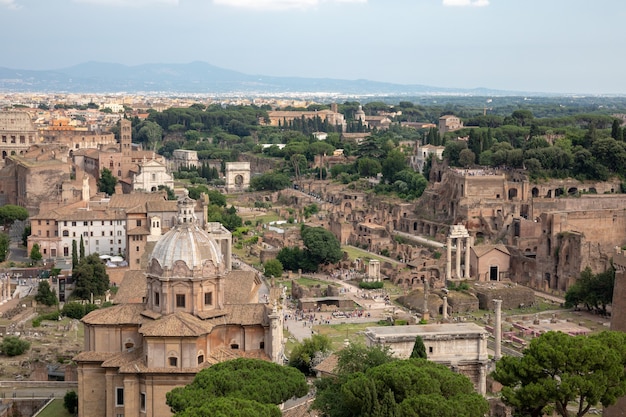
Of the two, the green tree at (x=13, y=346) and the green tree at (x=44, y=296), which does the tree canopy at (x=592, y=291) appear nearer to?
the green tree at (x=44, y=296)

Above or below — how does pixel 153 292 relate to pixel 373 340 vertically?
above

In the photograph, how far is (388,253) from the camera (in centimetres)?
7200

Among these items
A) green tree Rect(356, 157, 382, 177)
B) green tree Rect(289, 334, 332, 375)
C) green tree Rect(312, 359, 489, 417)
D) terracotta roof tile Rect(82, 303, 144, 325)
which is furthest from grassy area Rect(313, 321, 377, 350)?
green tree Rect(356, 157, 382, 177)

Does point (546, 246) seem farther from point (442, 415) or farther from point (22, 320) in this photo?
point (442, 415)

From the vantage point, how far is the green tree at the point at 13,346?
143 feet

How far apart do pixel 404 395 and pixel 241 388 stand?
15.5 feet

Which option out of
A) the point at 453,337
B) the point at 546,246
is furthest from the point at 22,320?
the point at 546,246

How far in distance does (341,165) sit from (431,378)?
77.1m

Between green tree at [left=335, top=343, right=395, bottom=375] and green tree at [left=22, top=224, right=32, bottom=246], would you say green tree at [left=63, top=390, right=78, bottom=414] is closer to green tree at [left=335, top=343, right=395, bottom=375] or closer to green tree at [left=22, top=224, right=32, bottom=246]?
green tree at [left=335, top=343, right=395, bottom=375]

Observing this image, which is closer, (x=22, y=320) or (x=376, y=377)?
(x=376, y=377)

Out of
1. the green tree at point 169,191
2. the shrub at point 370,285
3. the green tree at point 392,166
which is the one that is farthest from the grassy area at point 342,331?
the green tree at point 392,166

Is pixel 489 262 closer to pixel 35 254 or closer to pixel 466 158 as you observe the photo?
pixel 466 158

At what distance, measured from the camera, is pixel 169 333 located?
107ft

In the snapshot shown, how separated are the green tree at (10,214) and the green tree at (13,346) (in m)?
25.3
